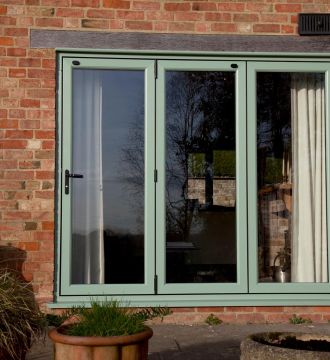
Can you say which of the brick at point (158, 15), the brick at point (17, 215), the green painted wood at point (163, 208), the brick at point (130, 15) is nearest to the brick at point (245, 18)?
the green painted wood at point (163, 208)

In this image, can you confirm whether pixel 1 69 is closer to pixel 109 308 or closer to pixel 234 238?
pixel 234 238

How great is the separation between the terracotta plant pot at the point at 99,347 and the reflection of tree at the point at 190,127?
99.8 inches

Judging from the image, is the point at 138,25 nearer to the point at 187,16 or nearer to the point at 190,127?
the point at 187,16

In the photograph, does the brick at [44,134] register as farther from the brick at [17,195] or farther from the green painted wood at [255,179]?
the green painted wood at [255,179]

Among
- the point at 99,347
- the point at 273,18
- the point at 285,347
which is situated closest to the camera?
the point at 285,347

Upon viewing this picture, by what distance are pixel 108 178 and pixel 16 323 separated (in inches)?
89.0

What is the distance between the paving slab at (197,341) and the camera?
4324 millimetres

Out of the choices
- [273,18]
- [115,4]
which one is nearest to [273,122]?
[273,18]

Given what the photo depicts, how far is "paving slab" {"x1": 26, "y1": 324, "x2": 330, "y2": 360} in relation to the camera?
4.32 metres

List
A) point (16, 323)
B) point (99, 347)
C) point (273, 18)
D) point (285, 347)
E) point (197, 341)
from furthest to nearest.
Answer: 1. point (273, 18)
2. point (197, 341)
3. point (16, 323)
4. point (99, 347)
5. point (285, 347)

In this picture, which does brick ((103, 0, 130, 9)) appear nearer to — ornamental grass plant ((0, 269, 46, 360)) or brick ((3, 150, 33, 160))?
brick ((3, 150, 33, 160))

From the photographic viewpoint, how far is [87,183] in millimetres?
5535

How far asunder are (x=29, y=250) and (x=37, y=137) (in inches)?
39.9

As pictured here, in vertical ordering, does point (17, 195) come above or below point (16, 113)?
below
